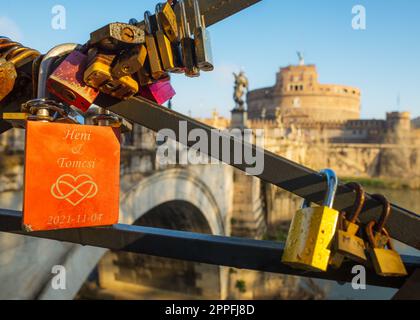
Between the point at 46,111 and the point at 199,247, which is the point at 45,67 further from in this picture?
the point at 199,247

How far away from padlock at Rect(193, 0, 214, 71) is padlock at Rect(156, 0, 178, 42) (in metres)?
0.06

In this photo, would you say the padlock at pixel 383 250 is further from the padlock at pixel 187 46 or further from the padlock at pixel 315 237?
the padlock at pixel 187 46

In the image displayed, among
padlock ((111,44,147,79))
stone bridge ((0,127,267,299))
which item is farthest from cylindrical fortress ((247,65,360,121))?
padlock ((111,44,147,79))

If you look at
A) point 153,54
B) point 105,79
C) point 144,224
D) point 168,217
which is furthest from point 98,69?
point 144,224

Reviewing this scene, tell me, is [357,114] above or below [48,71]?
above

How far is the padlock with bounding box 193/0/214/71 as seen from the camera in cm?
103

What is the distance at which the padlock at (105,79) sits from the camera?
3.30ft

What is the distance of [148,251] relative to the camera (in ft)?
4.15

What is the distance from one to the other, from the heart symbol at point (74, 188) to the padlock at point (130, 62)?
31 centimetres

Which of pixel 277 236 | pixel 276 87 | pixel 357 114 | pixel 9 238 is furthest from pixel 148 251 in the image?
pixel 357 114

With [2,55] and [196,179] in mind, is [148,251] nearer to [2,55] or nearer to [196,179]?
[2,55]

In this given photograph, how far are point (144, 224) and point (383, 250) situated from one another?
12.7 metres

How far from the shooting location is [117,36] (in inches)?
38.2

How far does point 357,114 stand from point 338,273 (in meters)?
73.0
